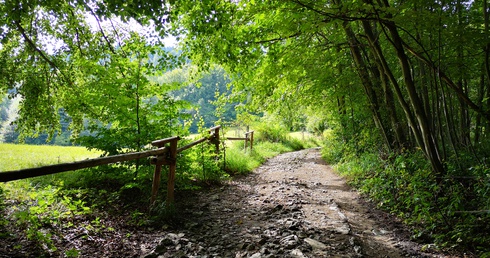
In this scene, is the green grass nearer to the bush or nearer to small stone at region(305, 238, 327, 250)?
small stone at region(305, 238, 327, 250)

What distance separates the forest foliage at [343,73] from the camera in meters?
3.80

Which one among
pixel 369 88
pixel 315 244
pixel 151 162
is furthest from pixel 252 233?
pixel 369 88

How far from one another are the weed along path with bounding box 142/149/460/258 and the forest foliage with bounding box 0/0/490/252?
58 cm

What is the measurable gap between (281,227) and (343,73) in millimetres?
5292

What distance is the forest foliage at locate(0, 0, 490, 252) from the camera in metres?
3.80

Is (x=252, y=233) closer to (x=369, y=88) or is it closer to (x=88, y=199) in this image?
(x=88, y=199)

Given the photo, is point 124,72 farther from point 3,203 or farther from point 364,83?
point 364,83

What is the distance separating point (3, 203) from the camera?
356 centimetres

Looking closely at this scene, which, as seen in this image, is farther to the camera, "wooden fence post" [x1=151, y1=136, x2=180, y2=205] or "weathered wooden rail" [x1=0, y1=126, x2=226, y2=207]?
"wooden fence post" [x1=151, y1=136, x2=180, y2=205]

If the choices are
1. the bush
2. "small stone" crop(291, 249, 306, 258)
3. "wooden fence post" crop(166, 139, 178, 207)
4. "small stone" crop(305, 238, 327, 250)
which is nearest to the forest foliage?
the bush

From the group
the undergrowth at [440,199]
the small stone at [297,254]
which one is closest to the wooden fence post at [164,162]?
the small stone at [297,254]

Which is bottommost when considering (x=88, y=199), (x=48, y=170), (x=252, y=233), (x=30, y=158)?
(x=252, y=233)

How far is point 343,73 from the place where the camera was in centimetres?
767

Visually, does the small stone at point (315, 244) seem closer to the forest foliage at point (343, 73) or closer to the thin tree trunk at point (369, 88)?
the forest foliage at point (343, 73)
